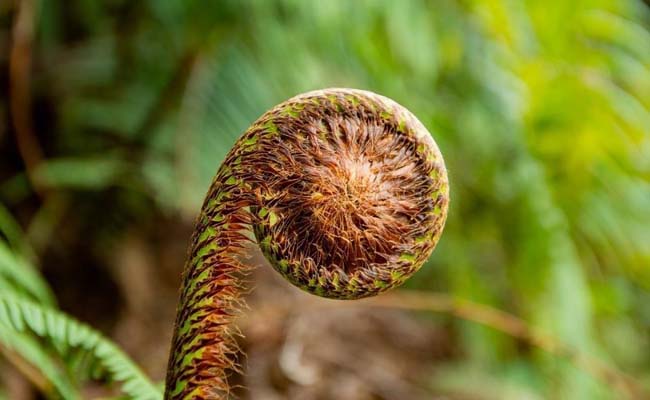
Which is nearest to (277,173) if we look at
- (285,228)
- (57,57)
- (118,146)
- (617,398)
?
(285,228)

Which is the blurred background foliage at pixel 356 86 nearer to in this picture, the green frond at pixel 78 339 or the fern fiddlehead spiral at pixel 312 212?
the green frond at pixel 78 339

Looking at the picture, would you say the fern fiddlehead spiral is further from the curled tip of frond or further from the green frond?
the green frond

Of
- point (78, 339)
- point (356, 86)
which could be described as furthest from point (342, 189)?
point (356, 86)

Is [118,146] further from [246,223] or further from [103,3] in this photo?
[246,223]

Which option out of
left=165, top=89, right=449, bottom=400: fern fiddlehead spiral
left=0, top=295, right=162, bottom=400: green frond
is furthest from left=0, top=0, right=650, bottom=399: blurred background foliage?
left=165, top=89, right=449, bottom=400: fern fiddlehead spiral

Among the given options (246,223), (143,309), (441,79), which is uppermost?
(441,79)

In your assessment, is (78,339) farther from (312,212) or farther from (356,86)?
(356,86)
